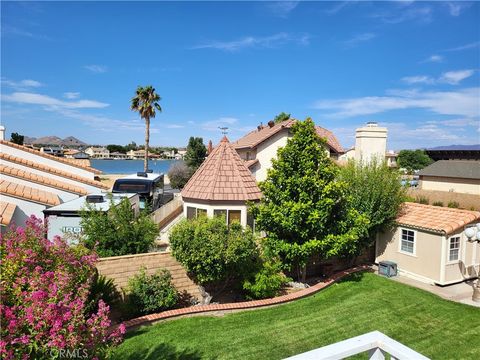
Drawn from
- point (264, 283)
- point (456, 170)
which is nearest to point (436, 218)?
point (264, 283)

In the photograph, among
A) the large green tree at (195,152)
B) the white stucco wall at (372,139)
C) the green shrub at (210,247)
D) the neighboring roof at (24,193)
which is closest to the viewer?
the green shrub at (210,247)

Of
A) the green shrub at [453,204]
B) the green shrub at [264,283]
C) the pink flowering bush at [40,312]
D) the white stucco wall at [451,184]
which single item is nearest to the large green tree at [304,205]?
the green shrub at [264,283]

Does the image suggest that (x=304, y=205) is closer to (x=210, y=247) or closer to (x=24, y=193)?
(x=210, y=247)

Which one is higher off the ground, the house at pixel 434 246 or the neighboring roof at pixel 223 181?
the neighboring roof at pixel 223 181

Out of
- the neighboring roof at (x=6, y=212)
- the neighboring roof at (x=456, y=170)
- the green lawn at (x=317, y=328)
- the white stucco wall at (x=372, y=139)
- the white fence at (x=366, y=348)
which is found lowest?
the green lawn at (x=317, y=328)

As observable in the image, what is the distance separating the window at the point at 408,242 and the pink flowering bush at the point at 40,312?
15.6m

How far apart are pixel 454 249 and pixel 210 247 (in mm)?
12181

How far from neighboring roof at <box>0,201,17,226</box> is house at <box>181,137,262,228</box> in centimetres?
743

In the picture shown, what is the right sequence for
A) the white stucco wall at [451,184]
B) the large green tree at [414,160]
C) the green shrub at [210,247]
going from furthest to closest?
the large green tree at [414,160]
the white stucco wall at [451,184]
the green shrub at [210,247]

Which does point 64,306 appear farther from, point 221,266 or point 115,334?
point 221,266

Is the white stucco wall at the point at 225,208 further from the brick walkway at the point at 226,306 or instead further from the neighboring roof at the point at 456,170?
the neighboring roof at the point at 456,170

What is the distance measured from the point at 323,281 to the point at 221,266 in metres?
5.87

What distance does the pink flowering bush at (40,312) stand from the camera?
14.0 feet

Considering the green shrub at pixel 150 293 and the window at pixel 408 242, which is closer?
the green shrub at pixel 150 293
